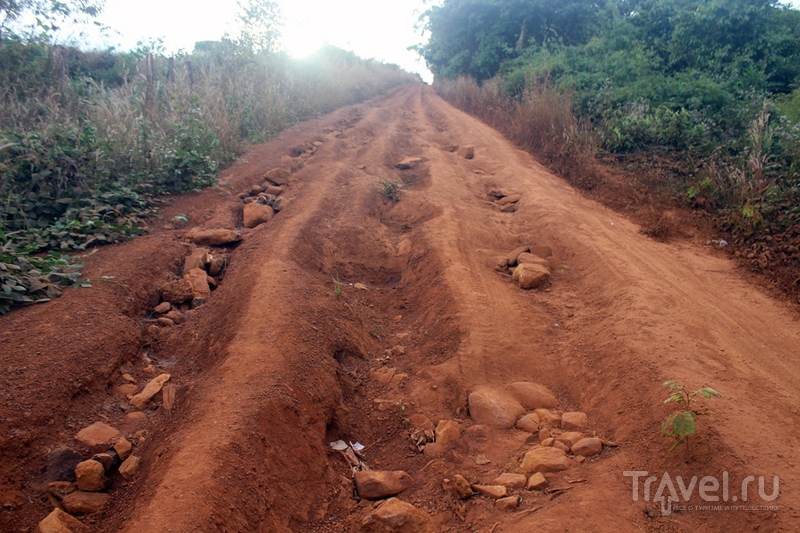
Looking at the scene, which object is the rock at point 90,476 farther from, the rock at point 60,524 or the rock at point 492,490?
the rock at point 492,490

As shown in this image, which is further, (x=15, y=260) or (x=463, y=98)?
(x=463, y=98)

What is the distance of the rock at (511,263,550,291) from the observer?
14.2 feet

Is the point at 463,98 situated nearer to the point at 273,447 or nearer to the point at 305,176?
the point at 305,176

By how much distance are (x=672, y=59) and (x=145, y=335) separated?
33.2 feet

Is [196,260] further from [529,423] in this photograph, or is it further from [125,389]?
[529,423]

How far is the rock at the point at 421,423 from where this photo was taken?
286 centimetres

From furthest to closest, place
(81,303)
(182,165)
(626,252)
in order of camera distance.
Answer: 1. (182,165)
2. (626,252)
3. (81,303)

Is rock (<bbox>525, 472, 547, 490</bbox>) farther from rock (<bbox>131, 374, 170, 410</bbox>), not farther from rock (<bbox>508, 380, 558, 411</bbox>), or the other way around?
rock (<bbox>131, 374, 170, 410</bbox>)

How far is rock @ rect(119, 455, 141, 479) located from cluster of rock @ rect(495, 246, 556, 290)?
2989mm

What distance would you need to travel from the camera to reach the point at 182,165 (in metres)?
6.01

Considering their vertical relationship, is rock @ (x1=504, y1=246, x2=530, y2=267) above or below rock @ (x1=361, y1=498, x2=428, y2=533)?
above

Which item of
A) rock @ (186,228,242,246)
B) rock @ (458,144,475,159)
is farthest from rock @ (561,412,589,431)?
rock @ (458,144,475,159)

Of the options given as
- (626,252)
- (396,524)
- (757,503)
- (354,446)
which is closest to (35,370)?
(354,446)

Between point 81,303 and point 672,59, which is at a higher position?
point 672,59
